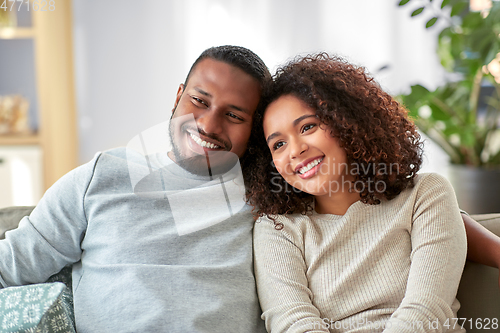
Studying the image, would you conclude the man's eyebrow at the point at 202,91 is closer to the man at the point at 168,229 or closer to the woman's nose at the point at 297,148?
the man at the point at 168,229

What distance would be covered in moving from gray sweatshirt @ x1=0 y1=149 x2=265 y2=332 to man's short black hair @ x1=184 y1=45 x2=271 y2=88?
0.30m

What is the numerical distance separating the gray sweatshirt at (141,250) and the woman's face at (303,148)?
0.55ft

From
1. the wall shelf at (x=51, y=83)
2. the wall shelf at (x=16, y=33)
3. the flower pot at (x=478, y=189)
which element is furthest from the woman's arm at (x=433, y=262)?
the wall shelf at (x=16, y=33)

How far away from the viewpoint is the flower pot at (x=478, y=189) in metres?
2.26

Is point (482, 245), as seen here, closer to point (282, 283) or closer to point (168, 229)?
point (282, 283)

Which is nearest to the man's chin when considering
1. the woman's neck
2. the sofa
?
the woman's neck

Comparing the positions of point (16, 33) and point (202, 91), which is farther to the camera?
point (16, 33)

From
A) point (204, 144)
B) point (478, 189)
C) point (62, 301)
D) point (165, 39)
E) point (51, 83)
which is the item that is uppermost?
A: point (165, 39)

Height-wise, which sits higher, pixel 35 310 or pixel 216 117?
pixel 216 117

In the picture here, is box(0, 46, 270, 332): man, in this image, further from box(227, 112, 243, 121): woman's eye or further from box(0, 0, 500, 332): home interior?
box(0, 0, 500, 332): home interior

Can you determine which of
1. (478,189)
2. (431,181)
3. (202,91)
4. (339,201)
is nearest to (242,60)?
(202,91)

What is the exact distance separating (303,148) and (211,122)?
25 centimetres

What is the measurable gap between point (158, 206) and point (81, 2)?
2197 mm

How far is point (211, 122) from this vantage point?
1118mm
